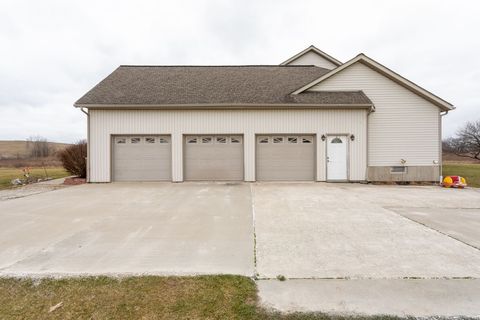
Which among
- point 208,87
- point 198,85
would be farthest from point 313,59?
point 198,85

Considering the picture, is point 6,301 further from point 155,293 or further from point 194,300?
point 194,300

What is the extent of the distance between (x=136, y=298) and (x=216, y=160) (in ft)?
28.7

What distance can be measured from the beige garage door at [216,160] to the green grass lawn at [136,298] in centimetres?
823

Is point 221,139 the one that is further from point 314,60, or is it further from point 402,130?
point 314,60

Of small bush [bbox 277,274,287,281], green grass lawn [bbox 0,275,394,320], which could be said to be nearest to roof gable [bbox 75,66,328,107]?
small bush [bbox 277,274,287,281]

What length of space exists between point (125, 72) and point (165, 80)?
272cm

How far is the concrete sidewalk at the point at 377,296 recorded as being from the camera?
8.08ft

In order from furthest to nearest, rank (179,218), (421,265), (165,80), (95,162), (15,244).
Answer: (165,80), (95,162), (179,218), (15,244), (421,265)

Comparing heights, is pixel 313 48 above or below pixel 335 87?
above

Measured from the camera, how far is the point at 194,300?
2.62 meters

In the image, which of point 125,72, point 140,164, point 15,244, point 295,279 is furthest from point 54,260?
point 125,72

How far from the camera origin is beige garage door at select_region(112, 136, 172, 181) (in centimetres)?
1126

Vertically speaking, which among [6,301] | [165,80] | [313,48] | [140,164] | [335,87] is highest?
[313,48]

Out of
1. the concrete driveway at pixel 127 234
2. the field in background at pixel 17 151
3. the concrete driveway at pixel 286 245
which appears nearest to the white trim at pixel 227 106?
the concrete driveway at pixel 127 234
